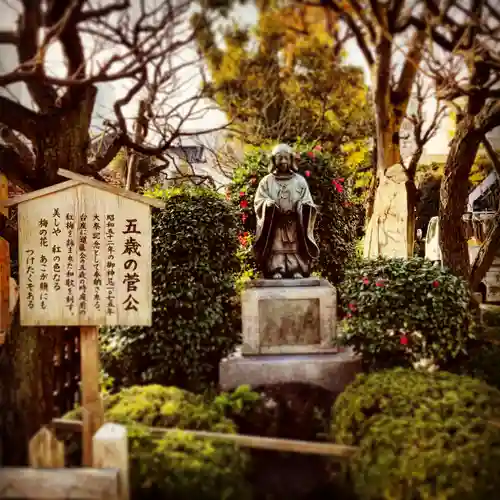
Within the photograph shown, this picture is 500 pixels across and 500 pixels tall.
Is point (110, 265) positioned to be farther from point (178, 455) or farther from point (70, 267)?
point (178, 455)

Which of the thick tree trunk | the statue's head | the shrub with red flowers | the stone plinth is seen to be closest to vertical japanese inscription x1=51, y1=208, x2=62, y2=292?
the thick tree trunk

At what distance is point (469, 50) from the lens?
4.05 meters

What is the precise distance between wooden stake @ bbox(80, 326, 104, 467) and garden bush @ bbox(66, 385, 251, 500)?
0.12m

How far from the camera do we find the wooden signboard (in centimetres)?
319

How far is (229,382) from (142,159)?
2.52 meters

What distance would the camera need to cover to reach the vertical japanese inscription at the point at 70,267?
3.21m

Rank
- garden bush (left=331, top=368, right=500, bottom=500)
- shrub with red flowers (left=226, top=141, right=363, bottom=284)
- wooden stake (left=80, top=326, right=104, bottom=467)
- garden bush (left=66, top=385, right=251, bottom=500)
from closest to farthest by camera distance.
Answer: garden bush (left=331, top=368, right=500, bottom=500), garden bush (left=66, top=385, right=251, bottom=500), wooden stake (left=80, top=326, right=104, bottom=467), shrub with red flowers (left=226, top=141, right=363, bottom=284)

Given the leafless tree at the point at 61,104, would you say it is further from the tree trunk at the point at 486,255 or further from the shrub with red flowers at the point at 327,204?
the tree trunk at the point at 486,255

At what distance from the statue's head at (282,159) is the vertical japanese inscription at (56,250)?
2.49 m

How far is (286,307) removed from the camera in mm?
4586

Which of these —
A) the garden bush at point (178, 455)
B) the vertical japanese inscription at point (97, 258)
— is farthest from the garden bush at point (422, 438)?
the vertical japanese inscription at point (97, 258)

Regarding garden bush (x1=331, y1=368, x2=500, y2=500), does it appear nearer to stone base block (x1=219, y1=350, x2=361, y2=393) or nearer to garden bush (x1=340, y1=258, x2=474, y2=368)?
garden bush (x1=340, y1=258, x2=474, y2=368)

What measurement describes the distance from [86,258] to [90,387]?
934 millimetres

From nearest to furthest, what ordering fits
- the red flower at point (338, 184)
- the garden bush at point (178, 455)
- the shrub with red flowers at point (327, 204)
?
1. the garden bush at point (178, 455)
2. the shrub with red flowers at point (327, 204)
3. the red flower at point (338, 184)
